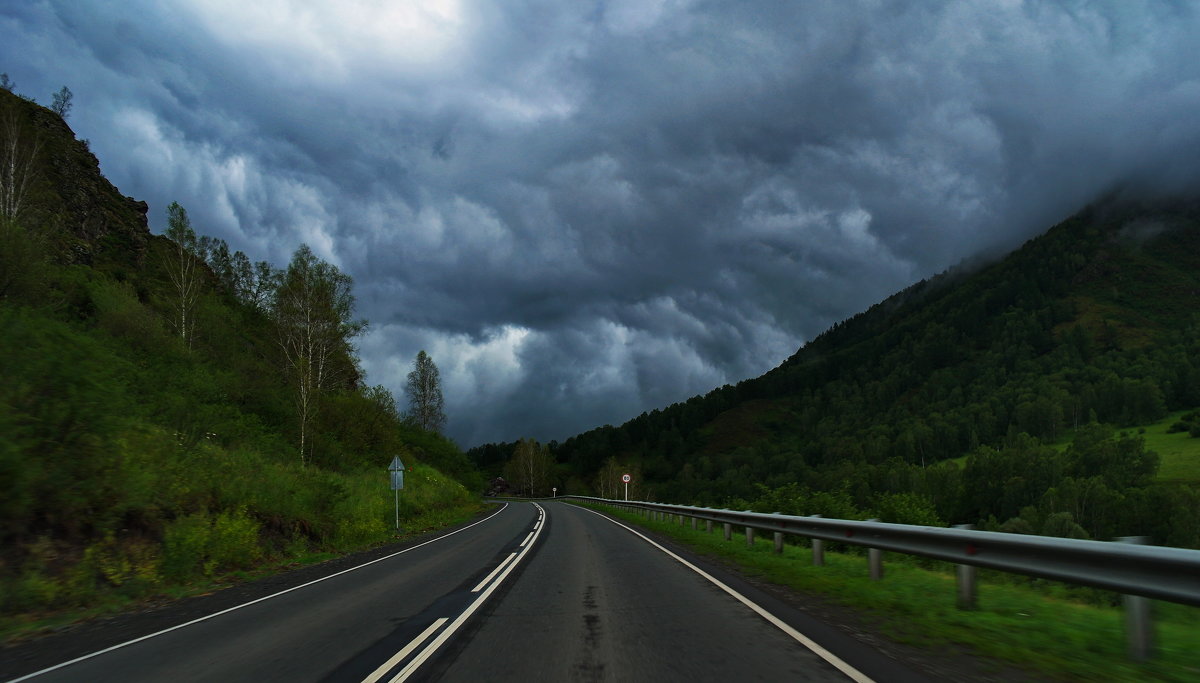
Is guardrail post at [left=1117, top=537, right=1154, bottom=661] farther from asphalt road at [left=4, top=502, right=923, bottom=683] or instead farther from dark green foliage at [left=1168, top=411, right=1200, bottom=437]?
dark green foliage at [left=1168, top=411, right=1200, bottom=437]

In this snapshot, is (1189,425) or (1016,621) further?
(1189,425)

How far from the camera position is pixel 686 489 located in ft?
436

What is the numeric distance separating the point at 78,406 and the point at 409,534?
16910mm

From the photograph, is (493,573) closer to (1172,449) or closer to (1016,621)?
(1016,621)

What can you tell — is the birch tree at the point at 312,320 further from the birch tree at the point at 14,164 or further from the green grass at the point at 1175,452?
the green grass at the point at 1175,452

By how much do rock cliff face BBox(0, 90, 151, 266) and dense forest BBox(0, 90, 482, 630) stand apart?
38 cm

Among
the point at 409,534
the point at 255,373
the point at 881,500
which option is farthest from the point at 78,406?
the point at 255,373

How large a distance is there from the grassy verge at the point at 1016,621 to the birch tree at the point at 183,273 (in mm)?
39988

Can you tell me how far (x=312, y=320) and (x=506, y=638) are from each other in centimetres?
3413

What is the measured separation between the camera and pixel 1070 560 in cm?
574

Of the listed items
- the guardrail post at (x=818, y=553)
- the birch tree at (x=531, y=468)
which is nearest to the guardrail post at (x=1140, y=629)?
the guardrail post at (x=818, y=553)

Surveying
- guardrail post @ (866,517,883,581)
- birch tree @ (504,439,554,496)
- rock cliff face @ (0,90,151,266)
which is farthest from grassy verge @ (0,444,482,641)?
birch tree @ (504,439,554,496)

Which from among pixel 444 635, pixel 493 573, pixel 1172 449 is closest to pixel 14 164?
pixel 493 573

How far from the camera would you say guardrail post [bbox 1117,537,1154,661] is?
5078 millimetres
